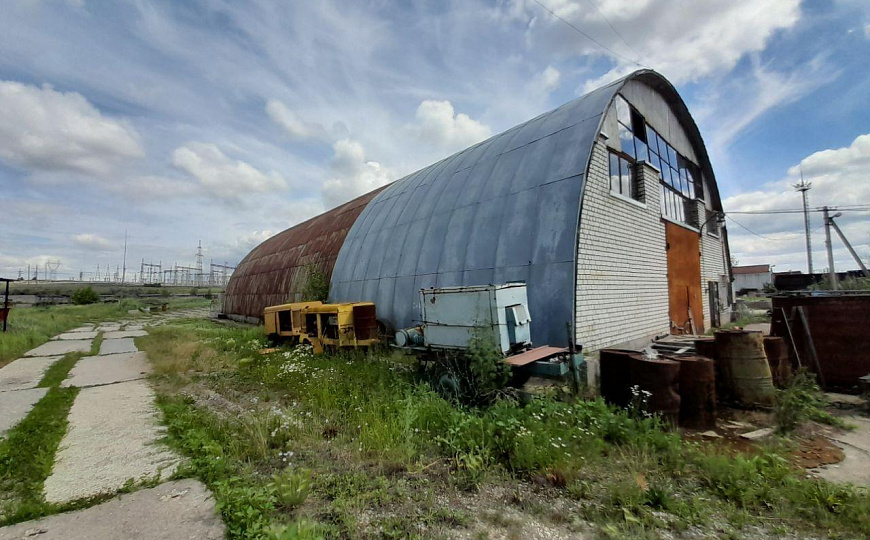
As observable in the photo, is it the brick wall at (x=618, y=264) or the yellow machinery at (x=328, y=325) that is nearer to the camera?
the brick wall at (x=618, y=264)

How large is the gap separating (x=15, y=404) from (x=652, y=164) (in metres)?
16.2

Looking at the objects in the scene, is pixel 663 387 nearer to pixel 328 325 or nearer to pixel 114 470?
pixel 114 470

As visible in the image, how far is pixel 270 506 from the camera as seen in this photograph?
3125 millimetres

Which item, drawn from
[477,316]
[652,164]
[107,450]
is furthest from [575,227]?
[107,450]

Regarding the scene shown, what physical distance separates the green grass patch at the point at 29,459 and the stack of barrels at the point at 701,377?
6.76 m

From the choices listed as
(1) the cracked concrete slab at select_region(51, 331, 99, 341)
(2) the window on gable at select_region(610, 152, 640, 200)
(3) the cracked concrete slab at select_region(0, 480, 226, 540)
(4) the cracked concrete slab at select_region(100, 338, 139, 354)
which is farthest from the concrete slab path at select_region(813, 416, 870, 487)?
(1) the cracked concrete slab at select_region(51, 331, 99, 341)

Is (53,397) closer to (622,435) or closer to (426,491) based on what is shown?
(426,491)

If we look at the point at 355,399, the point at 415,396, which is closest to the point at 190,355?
the point at 355,399

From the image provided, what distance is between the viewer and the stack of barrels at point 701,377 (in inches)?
206

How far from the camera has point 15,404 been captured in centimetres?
690

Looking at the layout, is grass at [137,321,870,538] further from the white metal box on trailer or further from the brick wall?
the brick wall

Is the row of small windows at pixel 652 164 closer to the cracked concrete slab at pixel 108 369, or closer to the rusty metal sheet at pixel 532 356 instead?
the rusty metal sheet at pixel 532 356

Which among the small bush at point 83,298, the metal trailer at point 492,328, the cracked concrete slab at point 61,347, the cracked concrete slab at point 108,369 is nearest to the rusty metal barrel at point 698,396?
the metal trailer at point 492,328

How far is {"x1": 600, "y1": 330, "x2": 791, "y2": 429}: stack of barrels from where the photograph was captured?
523 centimetres
